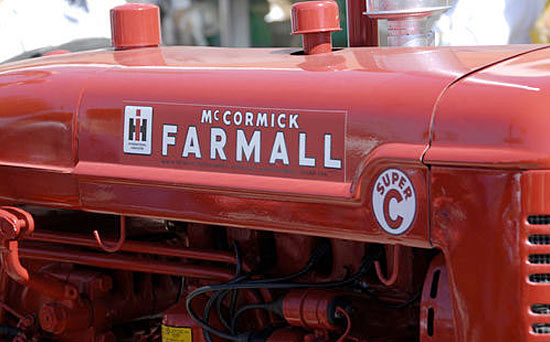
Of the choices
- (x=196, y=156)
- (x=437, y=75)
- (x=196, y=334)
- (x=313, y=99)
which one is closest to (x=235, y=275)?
(x=196, y=334)

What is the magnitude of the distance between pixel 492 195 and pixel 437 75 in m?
0.29

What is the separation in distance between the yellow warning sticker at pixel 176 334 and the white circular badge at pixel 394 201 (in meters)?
0.74

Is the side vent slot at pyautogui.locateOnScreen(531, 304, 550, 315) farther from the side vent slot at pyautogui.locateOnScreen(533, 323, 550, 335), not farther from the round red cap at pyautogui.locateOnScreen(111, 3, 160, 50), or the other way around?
the round red cap at pyautogui.locateOnScreen(111, 3, 160, 50)

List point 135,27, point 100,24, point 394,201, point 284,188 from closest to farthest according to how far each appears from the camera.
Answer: point 394,201 → point 284,188 → point 135,27 → point 100,24

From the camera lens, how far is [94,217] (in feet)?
8.41

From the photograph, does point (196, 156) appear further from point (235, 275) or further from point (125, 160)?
point (235, 275)

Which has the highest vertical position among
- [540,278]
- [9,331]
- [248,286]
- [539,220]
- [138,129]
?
[138,129]

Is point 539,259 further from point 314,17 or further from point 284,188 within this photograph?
point 314,17

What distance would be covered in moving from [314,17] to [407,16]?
0.26 meters

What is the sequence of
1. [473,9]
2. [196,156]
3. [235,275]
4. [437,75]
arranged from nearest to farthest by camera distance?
[437,75] → [196,156] → [235,275] → [473,9]

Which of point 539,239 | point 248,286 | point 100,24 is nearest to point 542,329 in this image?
point 539,239

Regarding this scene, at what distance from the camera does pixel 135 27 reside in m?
2.61

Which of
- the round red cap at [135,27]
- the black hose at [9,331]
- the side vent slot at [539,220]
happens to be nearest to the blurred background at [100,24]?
the round red cap at [135,27]

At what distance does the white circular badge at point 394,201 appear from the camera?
1783mm
